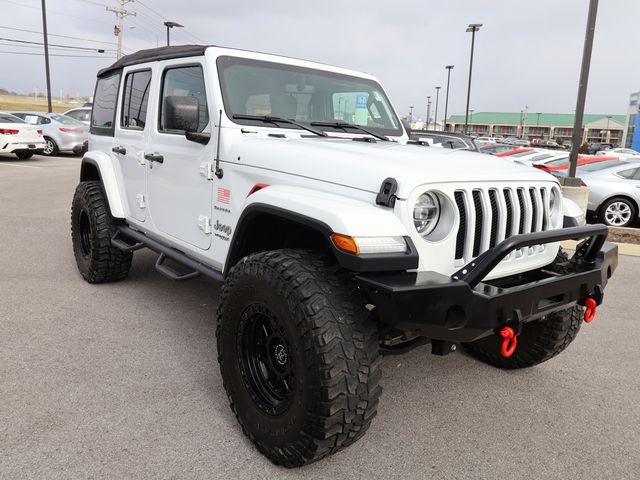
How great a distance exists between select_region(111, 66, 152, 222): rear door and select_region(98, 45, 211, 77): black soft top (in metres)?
0.09

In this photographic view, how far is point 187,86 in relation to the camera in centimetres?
371

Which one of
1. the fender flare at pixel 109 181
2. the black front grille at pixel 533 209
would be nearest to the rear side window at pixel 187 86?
the fender flare at pixel 109 181

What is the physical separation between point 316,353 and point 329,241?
0.48 metres

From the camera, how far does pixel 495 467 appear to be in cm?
264

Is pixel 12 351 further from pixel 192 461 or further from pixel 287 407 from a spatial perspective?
pixel 287 407

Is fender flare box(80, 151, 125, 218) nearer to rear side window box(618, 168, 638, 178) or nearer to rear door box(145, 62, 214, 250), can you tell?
rear door box(145, 62, 214, 250)

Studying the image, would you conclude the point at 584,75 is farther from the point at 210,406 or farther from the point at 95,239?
the point at 210,406

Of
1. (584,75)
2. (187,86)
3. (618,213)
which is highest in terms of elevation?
(584,75)

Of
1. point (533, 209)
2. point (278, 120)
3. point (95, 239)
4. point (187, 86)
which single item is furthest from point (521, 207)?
point (95, 239)

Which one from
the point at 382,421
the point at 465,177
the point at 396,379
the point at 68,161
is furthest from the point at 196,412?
the point at 68,161

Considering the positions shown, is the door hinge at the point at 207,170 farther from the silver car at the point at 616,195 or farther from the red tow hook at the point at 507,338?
the silver car at the point at 616,195

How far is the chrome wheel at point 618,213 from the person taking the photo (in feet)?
32.7

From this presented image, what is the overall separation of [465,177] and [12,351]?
3.19 m

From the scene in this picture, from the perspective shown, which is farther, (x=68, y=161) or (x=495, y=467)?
(x=68, y=161)
